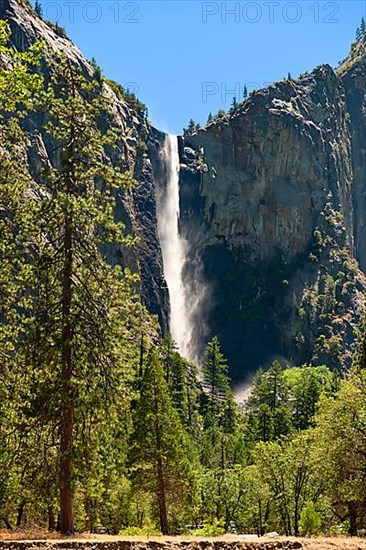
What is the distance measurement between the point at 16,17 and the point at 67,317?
9458 centimetres

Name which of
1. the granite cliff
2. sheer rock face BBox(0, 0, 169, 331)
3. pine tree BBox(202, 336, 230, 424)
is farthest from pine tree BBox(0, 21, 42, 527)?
the granite cliff

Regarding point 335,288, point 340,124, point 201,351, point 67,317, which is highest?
point 340,124

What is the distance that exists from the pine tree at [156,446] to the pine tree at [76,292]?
13.2m

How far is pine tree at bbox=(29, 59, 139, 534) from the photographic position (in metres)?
16.8

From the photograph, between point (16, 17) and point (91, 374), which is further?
point (16, 17)

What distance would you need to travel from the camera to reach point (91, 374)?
16.9 metres

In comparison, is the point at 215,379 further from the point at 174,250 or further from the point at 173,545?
the point at 173,545

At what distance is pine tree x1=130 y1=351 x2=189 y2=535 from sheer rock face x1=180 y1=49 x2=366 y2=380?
9336 centimetres

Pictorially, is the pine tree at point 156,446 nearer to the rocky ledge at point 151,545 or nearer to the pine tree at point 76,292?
the pine tree at point 76,292

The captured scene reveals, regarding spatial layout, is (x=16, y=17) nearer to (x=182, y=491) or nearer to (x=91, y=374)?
(x=182, y=491)

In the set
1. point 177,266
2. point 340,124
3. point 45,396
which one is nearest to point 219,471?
point 45,396

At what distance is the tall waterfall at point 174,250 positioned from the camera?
414 ft

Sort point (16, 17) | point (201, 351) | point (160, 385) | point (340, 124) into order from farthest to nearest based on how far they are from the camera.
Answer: point (340, 124), point (201, 351), point (16, 17), point (160, 385)

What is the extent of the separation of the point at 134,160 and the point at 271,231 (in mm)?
34571
